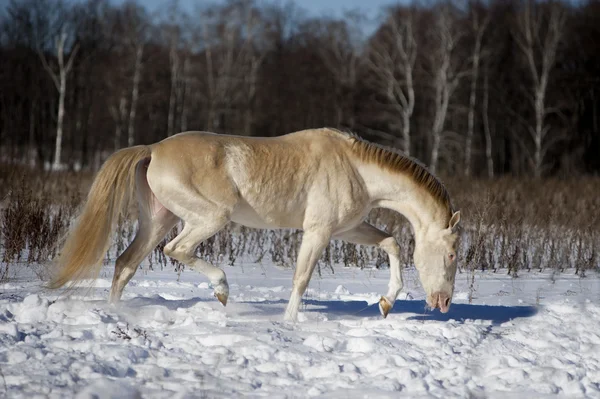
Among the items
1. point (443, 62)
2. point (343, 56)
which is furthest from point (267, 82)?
point (443, 62)

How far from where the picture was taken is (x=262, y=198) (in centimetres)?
557

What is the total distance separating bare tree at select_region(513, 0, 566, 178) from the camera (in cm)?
2908

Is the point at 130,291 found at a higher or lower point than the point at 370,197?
lower

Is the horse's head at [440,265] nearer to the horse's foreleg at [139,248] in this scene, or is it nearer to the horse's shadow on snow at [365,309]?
the horse's shadow on snow at [365,309]

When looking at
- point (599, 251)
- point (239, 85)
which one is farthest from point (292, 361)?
point (239, 85)

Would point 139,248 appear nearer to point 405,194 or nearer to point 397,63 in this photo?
point 405,194

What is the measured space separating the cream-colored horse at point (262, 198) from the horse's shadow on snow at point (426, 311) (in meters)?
0.40

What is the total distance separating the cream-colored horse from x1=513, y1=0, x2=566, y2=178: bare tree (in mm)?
22126

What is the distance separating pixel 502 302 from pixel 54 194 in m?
9.02

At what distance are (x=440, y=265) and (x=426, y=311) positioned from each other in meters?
0.67

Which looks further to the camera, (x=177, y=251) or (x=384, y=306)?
(x=384, y=306)

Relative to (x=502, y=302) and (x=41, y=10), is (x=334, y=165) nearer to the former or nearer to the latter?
(x=502, y=302)

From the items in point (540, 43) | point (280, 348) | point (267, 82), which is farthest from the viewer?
point (267, 82)

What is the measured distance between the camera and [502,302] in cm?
694
